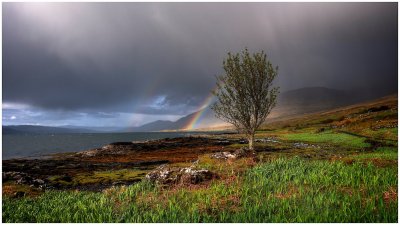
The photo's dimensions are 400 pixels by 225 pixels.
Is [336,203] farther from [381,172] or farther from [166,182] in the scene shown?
[166,182]

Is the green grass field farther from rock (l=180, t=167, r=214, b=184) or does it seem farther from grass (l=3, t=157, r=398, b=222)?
rock (l=180, t=167, r=214, b=184)

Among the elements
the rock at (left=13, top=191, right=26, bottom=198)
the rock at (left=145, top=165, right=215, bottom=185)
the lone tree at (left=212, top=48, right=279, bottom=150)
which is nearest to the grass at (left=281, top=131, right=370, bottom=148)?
the lone tree at (left=212, top=48, right=279, bottom=150)


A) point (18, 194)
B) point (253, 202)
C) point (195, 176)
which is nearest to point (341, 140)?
point (195, 176)

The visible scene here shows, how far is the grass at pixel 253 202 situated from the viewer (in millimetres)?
13289

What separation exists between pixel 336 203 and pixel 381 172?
6.61 m

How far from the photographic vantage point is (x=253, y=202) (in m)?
15.2

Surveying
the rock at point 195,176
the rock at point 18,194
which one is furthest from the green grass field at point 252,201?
the rock at point 195,176

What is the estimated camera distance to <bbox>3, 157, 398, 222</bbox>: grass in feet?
43.6

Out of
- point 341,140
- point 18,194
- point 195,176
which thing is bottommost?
point 18,194

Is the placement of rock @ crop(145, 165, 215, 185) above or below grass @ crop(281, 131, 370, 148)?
below

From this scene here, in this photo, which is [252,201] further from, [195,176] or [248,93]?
[248,93]

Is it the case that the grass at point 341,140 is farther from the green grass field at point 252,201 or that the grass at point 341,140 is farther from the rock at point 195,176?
the rock at point 195,176

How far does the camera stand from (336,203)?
1413 cm

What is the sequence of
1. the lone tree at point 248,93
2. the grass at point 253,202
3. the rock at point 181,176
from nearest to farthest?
1. the grass at point 253,202
2. the rock at point 181,176
3. the lone tree at point 248,93
